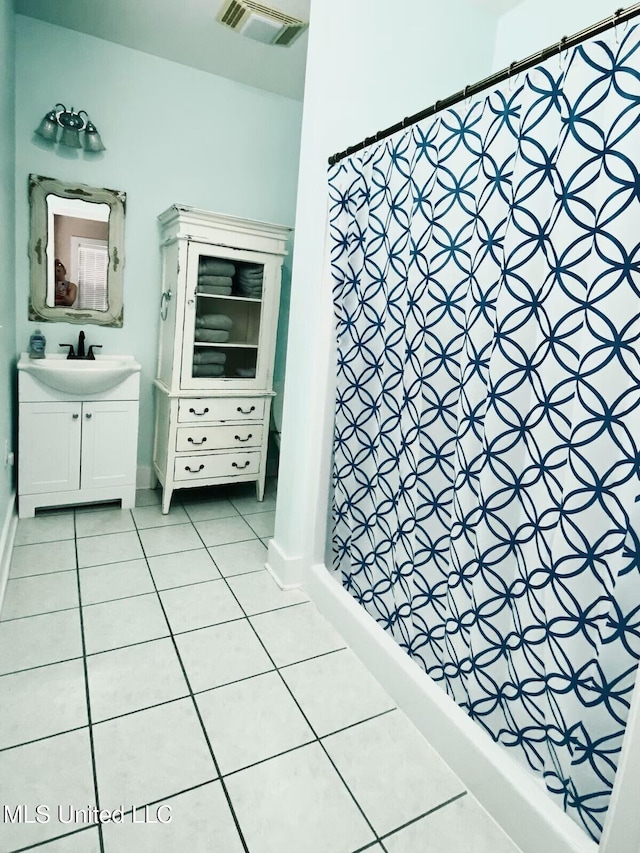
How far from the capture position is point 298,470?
2145 mm

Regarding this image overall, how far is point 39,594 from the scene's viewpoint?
6.59 feet

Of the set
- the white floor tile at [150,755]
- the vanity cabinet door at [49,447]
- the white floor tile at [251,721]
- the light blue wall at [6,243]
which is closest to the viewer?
the white floor tile at [150,755]

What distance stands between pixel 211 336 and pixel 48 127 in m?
1.31

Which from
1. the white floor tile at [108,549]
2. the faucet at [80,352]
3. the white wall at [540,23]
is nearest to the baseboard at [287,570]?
the white floor tile at [108,549]

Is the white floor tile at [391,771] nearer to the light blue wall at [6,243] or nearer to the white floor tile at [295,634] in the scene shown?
the white floor tile at [295,634]

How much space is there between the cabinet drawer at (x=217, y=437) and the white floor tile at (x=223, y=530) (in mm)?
418

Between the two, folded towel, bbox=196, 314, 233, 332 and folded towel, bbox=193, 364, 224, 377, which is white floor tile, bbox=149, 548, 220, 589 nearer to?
folded towel, bbox=193, 364, 224, 377

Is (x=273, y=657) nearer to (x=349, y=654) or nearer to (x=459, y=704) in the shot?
(x=349, y=654)

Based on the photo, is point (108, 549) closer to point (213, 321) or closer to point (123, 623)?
point (123, 623)

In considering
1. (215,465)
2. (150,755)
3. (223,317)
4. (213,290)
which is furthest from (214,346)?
(150,755)

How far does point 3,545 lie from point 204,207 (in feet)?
7.15

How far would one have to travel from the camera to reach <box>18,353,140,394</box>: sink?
249 centimetres

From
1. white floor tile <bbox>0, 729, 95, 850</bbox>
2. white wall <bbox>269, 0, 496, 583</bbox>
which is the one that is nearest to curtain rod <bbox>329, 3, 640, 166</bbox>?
white wall <bbox>269, 0, 496, 583</bbox>

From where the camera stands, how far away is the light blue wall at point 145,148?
103 inches
